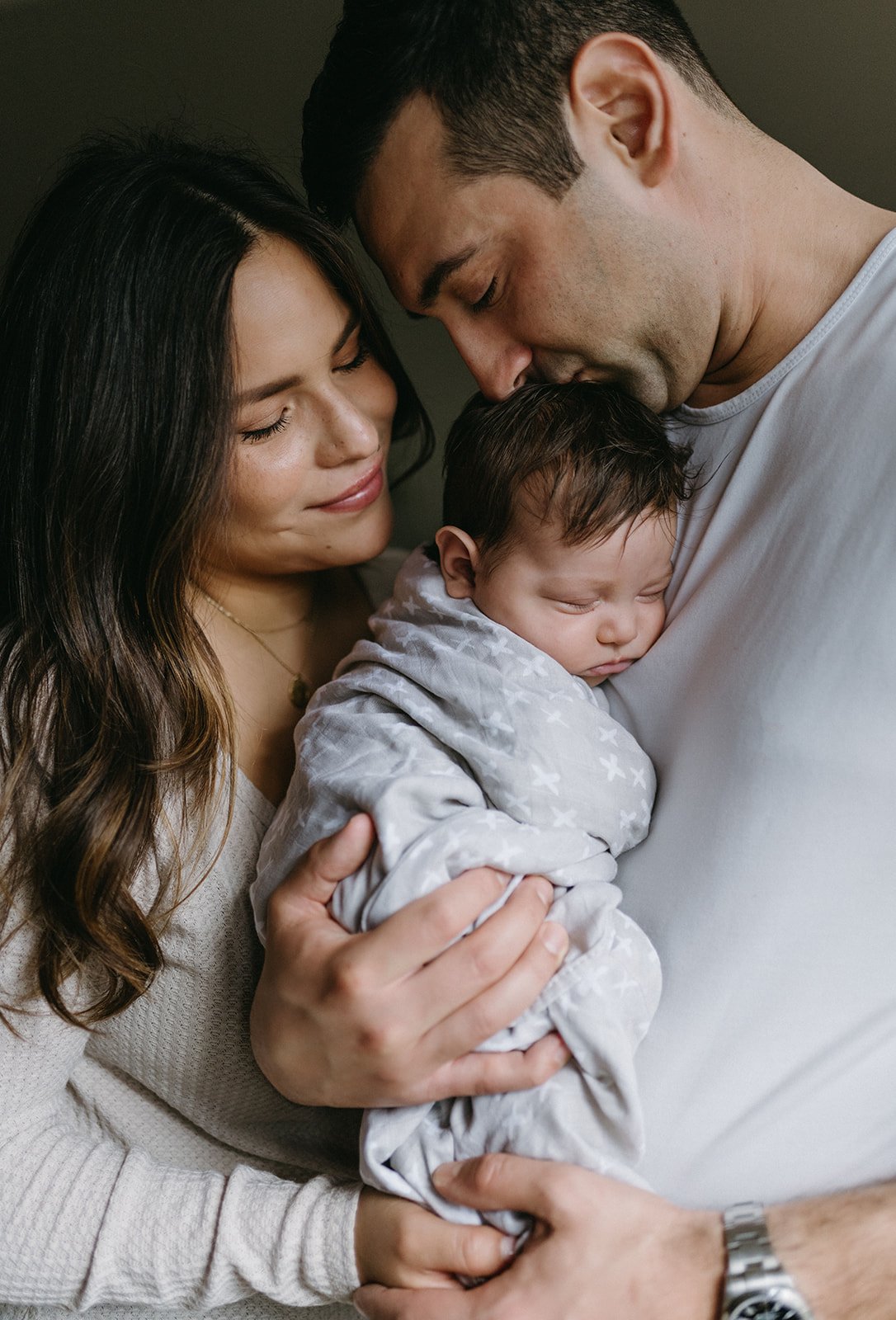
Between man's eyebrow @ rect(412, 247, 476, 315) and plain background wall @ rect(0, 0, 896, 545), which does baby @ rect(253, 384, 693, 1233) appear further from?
plain background wall @ rect(0, 0, 896, 545)

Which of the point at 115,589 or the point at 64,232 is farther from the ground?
the point at 64,232

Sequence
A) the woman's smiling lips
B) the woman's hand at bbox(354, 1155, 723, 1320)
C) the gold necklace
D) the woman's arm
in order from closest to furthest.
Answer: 1. the woman's hand at bbox(354, 1155, 723, 1320)
2. the woman's arm
3. the woman's smiling lips
4. the gold necklace

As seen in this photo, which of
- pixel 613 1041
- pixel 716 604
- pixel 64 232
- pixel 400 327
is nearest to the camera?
pixel 613 1041

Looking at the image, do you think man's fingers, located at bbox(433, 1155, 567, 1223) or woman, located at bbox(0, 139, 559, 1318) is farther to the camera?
woman, located at bbox(0, 139, 559, 1318)

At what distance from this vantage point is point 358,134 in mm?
1244

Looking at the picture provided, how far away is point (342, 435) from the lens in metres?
1.28

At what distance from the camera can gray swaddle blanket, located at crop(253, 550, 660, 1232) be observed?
0.99 meters

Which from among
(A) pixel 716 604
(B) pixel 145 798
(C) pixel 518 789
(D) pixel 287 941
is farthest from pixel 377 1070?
(A) pixel 716 604

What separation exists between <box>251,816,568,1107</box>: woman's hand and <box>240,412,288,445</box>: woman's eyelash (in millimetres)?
594

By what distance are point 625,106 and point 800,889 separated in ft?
2.93

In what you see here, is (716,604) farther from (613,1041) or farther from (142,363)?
(142,363)

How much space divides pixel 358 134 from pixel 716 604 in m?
0.71

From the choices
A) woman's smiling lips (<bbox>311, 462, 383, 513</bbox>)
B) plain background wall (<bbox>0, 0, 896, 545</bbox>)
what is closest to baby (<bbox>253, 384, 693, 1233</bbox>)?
woman's smiling lips (<bbox>311, 462, 383, 513</bbox>)

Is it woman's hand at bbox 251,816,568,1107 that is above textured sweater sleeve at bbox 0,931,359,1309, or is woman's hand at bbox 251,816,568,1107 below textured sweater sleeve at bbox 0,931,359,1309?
above
